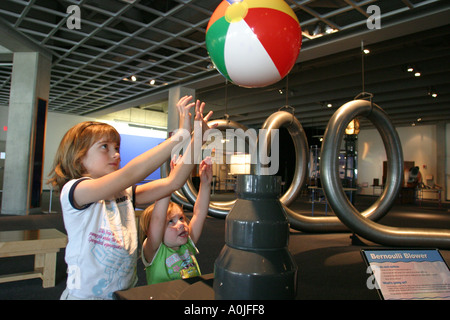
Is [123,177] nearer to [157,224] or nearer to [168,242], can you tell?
[157,224]

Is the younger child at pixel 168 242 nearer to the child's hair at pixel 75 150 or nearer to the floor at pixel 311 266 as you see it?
the child's hair at pixel 75 150

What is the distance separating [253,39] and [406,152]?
683 inches

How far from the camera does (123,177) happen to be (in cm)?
85

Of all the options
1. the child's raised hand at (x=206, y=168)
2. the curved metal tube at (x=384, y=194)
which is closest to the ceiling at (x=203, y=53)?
the curved metal tube at (x=384, y=194)

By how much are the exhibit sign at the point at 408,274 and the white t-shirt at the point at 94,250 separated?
0.75 metres

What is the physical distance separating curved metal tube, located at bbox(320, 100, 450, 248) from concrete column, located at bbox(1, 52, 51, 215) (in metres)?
6.54

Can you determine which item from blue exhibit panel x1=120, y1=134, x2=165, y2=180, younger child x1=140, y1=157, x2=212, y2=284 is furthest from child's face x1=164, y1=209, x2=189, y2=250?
blue exhibit panel x1=120, y1=134, x2=165, y2=180

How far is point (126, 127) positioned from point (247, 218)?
15.2 m

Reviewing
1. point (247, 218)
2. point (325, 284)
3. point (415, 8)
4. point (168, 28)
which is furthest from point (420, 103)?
point (247, 218)

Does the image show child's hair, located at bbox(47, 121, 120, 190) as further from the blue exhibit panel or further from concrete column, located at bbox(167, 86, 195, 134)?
the blue exhibit panel

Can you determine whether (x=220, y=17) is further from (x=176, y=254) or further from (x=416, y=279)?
(x=416, y=279)

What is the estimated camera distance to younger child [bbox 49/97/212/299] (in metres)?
0.86

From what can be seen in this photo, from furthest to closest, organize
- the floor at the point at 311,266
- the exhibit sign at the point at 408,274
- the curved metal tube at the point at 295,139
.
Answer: the curved metal tube at the point at 295,139, the floor at the point at 311,266, the exhibit sign at the point at 408,274

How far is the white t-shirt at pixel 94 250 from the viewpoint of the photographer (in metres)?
0.88
